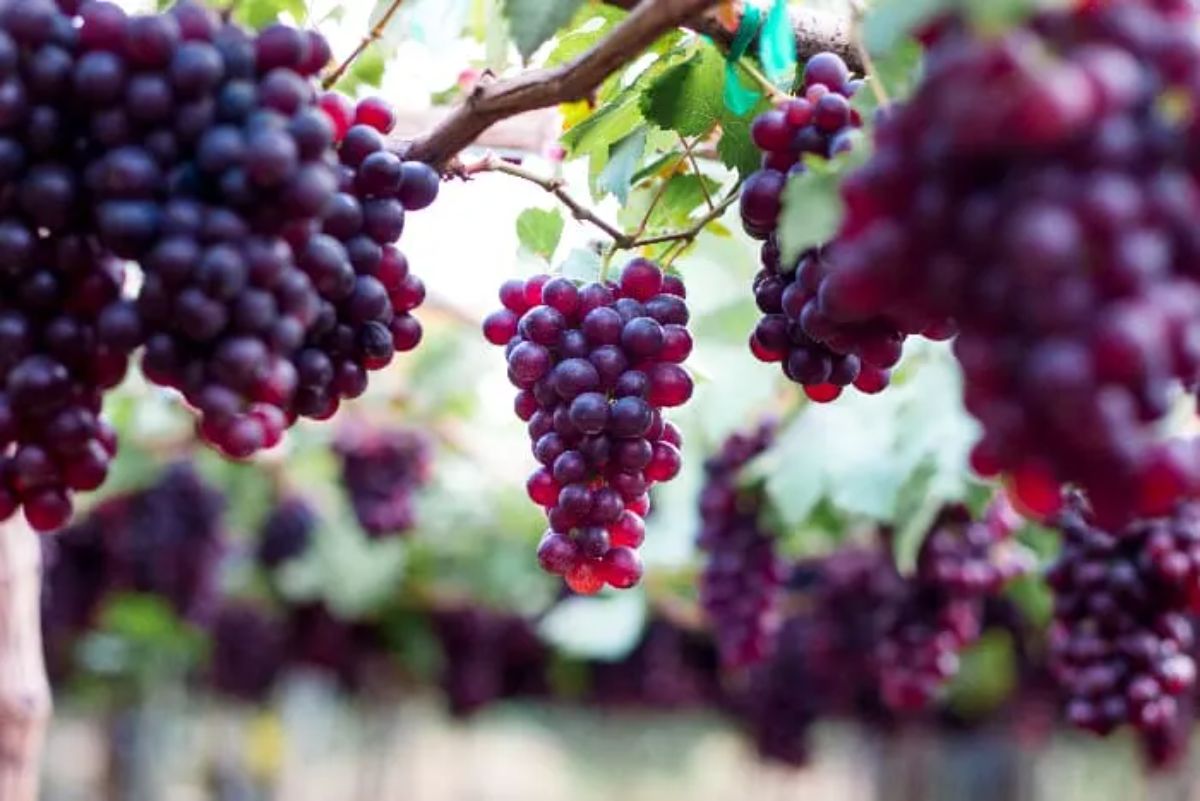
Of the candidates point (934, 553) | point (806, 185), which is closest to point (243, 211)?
point (806, 185)

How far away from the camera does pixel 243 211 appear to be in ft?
2.75

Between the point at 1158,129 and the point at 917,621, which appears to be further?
the point at 917,621

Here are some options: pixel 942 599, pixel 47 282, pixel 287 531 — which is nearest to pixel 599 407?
pixel 47 282

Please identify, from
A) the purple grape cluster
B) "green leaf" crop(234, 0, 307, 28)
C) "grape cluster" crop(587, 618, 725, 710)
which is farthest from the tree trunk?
"grape cluster" crop(587, 618, 725, 710)

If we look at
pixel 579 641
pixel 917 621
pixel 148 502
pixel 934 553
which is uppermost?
pixel 934 553

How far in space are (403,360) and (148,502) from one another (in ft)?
2.76

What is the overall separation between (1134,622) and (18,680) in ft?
4.87

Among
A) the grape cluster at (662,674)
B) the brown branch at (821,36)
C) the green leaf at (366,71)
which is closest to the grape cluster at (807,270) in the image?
the brown branch at (821,36)

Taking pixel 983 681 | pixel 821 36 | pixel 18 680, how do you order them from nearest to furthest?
pixel 821 36
pixel 18 680
pixel 983 681

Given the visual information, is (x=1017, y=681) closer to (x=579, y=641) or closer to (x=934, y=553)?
(x=579, y=641)

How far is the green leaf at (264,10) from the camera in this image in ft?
4.38

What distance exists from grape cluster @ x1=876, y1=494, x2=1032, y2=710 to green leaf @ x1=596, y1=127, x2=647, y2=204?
134 centimetres

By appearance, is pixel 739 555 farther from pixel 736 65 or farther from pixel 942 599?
pixel 736 65

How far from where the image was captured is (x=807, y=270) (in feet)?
3.33
